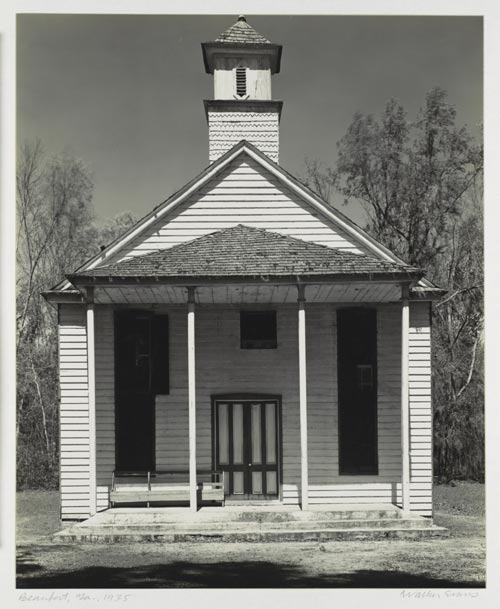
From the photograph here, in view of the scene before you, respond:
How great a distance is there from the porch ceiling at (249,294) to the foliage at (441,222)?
11.8 m

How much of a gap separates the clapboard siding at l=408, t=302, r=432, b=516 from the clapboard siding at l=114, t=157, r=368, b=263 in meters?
2.63

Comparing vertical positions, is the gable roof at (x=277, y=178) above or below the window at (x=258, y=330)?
above

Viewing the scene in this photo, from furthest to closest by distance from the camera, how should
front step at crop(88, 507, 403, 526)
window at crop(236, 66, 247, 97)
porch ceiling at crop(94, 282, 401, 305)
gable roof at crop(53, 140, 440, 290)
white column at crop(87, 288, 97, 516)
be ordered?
window at crop(236, 66, 247, 97) < gable roof at crop(53, 140, 440, 290) < porch ceiling at crop(94, 282, 401, 305) < white column at crop(87, 288, 97, 516) < front step at crop(88, 507, 403, 526)

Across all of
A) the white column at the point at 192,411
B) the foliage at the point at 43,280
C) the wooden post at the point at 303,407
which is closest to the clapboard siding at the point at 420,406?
the wooden post at the point at 303,407

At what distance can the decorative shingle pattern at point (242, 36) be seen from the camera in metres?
24.3

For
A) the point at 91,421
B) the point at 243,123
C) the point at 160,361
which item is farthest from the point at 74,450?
the point at 243,123

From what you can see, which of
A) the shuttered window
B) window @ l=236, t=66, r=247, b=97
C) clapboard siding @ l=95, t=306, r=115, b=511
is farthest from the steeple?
clapboard siding @ l=95, t=306, r=115, b=511

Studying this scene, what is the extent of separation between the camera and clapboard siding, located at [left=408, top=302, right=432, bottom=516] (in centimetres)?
2027

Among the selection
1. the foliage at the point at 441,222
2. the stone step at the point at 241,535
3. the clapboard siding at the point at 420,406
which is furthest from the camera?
the foliage at the point at 441,222

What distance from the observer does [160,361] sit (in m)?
20.6

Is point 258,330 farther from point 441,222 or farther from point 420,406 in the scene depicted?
point 441,222

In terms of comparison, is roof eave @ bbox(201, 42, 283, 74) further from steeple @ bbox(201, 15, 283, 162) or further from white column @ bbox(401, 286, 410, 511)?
white column @ bbox(401, 286, 410, 511)

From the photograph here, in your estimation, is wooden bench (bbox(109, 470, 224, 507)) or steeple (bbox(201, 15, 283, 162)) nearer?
wooden bench (bbox(109, 470, 224, 507))

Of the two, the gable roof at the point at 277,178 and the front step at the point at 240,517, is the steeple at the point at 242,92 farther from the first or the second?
the front step at the point at 240,517
